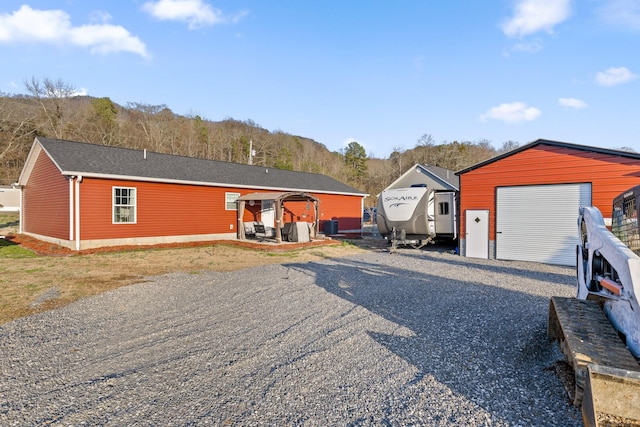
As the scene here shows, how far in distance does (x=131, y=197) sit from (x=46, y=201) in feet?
14.6

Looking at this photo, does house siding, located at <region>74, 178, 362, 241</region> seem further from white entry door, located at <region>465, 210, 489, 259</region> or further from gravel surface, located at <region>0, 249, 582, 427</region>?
white entry door, located at <region>465, 210, 489, 259</region>

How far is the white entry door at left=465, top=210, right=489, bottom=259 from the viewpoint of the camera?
41.1 ft

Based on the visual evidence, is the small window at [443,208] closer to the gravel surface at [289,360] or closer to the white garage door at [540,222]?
the white garage door at [540,222]

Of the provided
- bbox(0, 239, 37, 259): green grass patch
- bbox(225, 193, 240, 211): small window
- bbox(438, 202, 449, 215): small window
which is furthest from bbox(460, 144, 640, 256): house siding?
bbox(0, 239, 37, 259): green grass patch

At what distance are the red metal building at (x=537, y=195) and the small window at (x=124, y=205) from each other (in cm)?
1319

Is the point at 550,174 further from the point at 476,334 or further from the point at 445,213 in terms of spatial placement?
the point at 476,334

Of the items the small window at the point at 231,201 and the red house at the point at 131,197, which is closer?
the red house at the point at 131,197

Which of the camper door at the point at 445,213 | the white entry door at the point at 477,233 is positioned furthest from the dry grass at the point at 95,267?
the white entry door at the point at 477,233

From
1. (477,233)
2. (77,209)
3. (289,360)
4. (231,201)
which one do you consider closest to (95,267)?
(77,209)

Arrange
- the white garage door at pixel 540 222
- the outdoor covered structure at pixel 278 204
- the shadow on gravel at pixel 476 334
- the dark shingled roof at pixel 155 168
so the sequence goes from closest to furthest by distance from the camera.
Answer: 1. the shadow on gravel at pixel 476 334
2. the white garage door at pixel 540 222
3. the dark shingled roof at pixel 155 168
4. the outdoor covered structure at pixel 278 204

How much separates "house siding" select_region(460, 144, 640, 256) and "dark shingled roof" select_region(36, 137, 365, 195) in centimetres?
1090

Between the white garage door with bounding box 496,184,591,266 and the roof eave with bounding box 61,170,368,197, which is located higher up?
the roof eave with bounding box 61,170,368,197

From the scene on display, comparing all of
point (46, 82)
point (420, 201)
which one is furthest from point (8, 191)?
point (420, 201)

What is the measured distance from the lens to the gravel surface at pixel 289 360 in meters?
2.85
